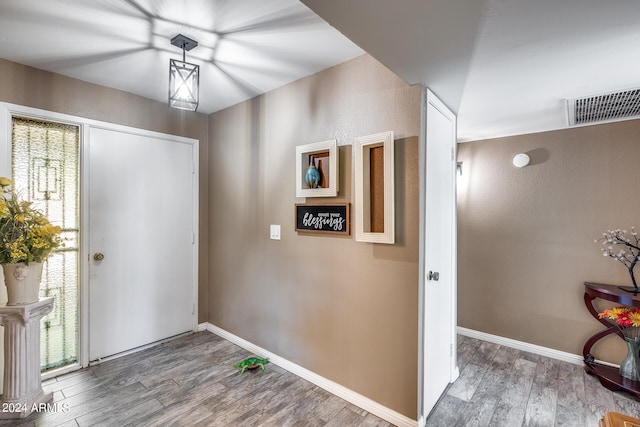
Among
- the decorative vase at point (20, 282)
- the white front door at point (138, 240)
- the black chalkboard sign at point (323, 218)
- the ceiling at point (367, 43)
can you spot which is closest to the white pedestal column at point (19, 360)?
the decorative vase at point (20, 282)

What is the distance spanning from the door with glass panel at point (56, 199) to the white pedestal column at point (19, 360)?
1.46ft

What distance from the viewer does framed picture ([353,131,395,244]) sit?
193 cm

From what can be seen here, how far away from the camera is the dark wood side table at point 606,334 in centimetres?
221

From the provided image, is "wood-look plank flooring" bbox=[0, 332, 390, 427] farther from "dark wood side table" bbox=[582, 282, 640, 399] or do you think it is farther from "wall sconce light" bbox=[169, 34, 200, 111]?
"wall sconce light" bbox=[169, 34, 200, 111]

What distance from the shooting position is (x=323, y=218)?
2.27 meters

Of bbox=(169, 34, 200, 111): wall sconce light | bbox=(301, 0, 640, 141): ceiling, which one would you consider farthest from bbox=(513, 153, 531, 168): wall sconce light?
bbox=(169, 34, 200, 111): wall sconce light

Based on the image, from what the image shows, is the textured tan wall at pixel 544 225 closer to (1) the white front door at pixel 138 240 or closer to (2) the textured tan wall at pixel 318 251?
(2) the textured tan wall at pixel 318 251

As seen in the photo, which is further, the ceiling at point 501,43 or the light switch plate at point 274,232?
the light switch plate at point 274,232

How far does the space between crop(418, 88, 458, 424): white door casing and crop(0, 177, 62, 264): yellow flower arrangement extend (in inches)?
98.1

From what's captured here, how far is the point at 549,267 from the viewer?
2879mm

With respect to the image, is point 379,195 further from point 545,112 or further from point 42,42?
point 42,42

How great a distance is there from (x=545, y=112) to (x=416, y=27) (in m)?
1.94

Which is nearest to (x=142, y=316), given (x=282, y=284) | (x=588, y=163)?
(x=282, y=284)

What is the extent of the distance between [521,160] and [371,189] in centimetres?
195
